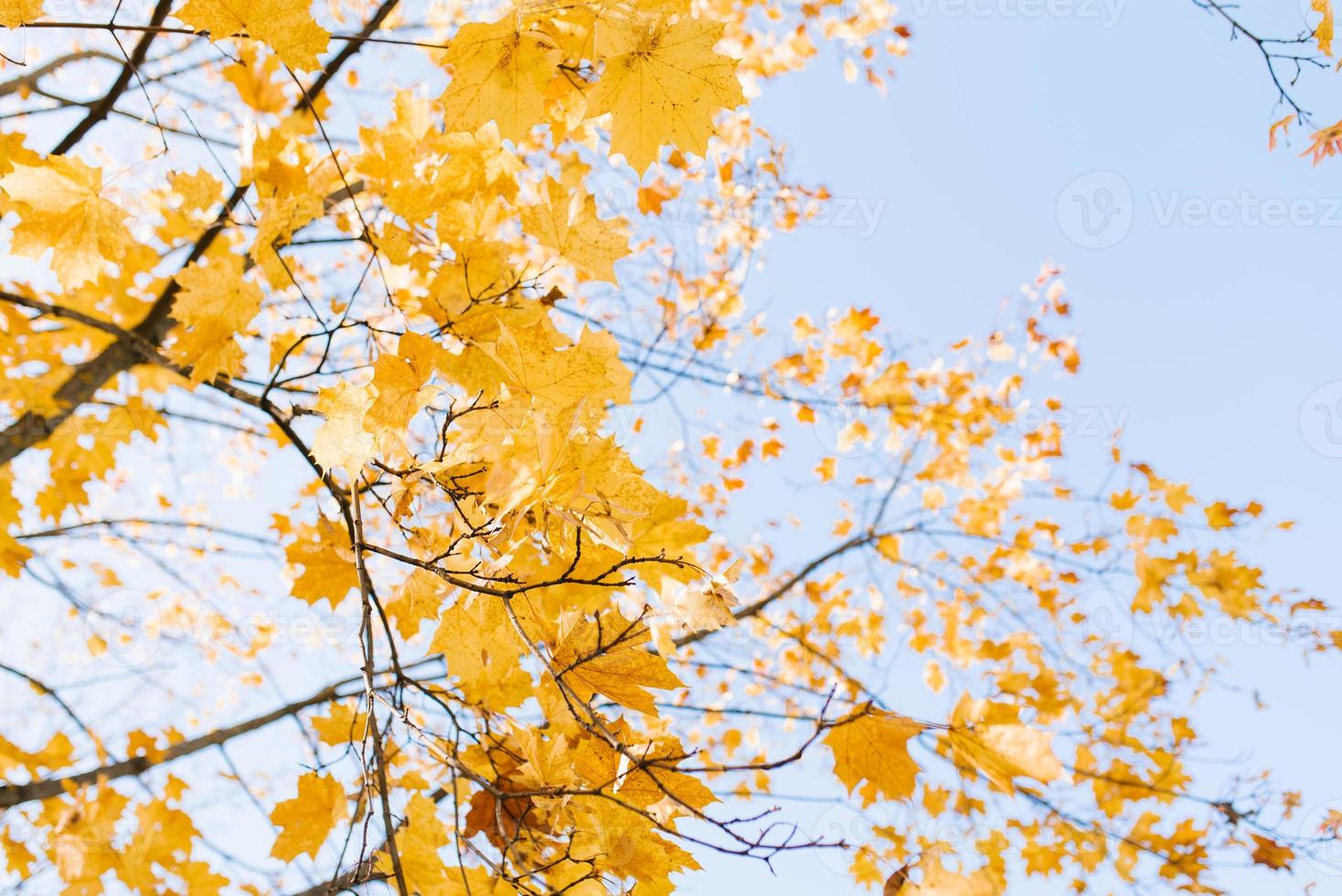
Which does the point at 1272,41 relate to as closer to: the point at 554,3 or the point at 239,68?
the point at 554,3

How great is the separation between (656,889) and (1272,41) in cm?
230

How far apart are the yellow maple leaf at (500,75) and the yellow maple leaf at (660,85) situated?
0.12 meters

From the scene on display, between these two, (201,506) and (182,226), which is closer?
(182,226)

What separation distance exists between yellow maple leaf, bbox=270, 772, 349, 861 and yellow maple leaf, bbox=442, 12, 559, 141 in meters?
1.25

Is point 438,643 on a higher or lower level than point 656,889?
higher

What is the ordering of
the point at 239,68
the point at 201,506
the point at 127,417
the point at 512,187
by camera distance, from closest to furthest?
the point at 512,187, the point at 239,68, the point at 127,417, the point at 201,506

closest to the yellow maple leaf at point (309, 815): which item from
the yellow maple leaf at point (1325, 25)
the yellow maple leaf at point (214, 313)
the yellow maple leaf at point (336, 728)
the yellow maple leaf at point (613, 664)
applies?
the yellow maple leaf at point (336, 728)

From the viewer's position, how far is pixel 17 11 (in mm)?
1146

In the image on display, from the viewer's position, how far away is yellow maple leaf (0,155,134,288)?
4.82 feet

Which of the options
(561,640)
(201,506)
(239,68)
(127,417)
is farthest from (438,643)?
(201,506)

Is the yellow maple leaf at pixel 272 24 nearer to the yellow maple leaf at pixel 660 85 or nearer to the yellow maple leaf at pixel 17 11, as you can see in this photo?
the yellow maple leaf at pixel 17 11

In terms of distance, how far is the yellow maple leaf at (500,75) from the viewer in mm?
1166

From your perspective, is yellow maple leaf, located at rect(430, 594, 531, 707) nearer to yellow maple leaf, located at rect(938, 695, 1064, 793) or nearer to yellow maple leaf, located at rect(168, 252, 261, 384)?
yellow maple leaf, located at rect(938, 695, 1064, 793)

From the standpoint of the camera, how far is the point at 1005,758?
51.6 inches
